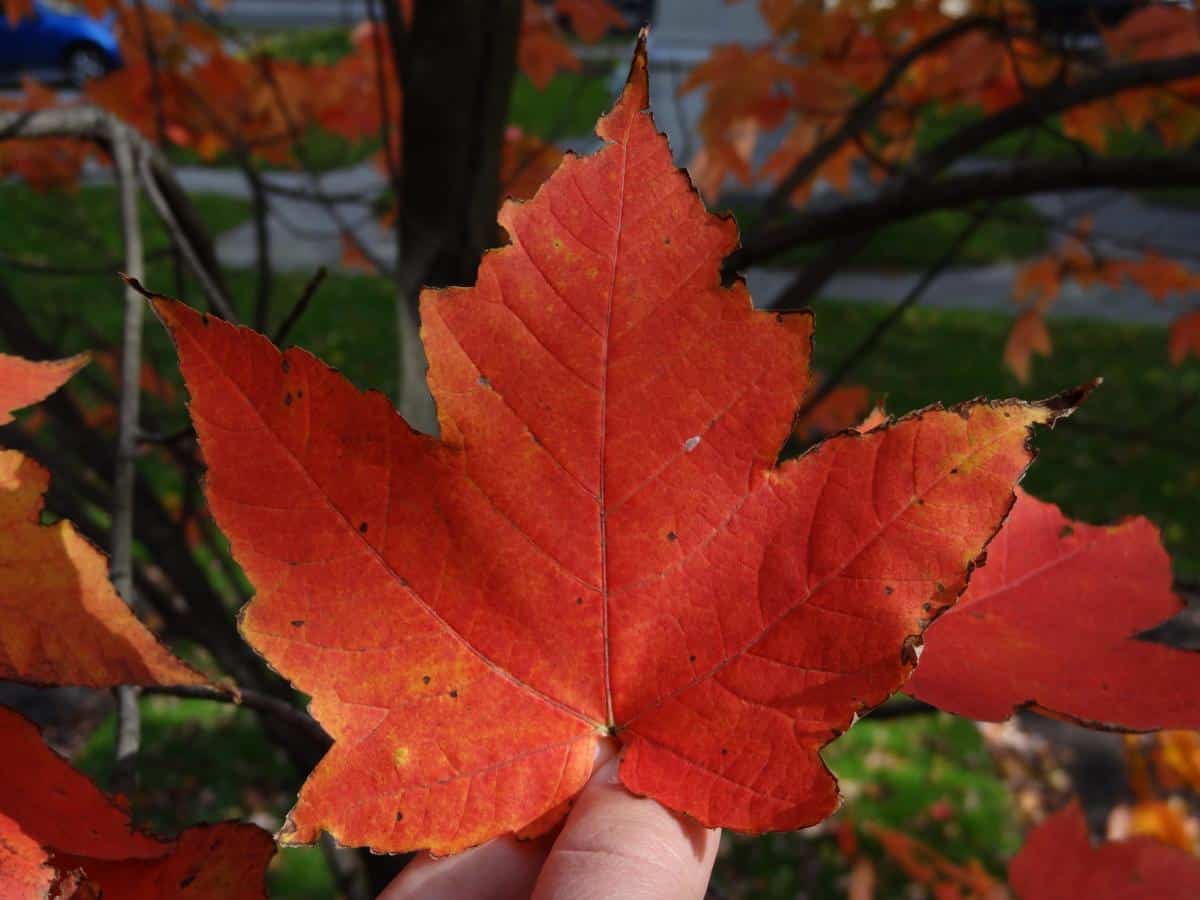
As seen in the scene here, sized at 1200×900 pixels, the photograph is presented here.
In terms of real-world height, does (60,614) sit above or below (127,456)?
above

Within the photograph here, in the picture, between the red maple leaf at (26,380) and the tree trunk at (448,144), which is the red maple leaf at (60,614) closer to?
the red maple leaf at (26,380)

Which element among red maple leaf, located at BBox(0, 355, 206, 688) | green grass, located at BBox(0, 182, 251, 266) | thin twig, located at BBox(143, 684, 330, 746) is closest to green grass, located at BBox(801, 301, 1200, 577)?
thin twig, located at BBox(143, 684, 330, 746)

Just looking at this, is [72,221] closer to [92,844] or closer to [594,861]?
[92,844]

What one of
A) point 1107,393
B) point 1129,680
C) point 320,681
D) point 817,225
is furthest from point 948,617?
point 1107,393

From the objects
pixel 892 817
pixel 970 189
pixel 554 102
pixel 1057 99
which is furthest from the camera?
pixel 554 102

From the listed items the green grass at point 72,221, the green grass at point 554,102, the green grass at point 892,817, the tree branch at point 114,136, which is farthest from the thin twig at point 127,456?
the green grass at point 554,102

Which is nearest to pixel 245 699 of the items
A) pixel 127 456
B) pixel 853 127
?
pixel 127 456

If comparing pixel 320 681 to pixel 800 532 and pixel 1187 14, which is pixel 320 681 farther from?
pixel 1187 14
